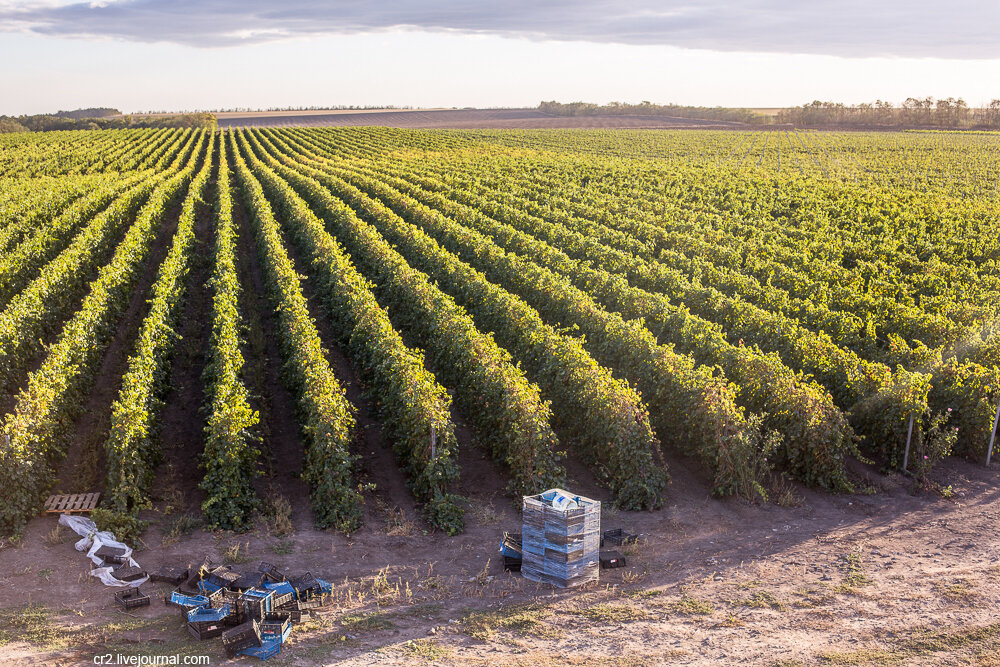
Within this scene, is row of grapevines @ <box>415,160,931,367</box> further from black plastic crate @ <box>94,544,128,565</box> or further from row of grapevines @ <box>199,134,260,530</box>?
black plastic crate @ <box>94,544,128,565</box>

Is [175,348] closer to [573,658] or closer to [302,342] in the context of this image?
[302,342]

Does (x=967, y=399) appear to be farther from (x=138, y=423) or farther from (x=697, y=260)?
(x=138, y=423)

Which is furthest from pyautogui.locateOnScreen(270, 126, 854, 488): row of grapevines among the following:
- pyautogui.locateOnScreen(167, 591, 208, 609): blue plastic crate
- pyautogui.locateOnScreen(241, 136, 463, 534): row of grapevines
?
pyautogui.locateOnScreen(167, 591, 208, 609): blue plastic crate

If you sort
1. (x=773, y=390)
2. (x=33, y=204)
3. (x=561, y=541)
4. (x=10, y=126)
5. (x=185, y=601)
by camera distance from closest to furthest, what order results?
(x=185, y=601) → (x=561, y=541) → (x=773, y=390) → (x=33, y=204) → (x=10, y=126)

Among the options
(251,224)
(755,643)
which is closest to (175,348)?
(755,643)

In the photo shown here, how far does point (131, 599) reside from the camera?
9141mm

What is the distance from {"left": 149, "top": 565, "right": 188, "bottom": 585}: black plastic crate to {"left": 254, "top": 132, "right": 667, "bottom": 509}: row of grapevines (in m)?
6.42

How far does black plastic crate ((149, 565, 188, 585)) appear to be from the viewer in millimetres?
9680

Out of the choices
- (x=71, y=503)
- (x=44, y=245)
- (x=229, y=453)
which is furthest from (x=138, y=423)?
(x=44, y=245)

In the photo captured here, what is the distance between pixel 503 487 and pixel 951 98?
134 m

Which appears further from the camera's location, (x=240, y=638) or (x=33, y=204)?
(x=33, y=204)

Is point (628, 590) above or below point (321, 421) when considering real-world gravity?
below

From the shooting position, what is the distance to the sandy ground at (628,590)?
331 inches

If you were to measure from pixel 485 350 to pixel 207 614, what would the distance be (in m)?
7.27
